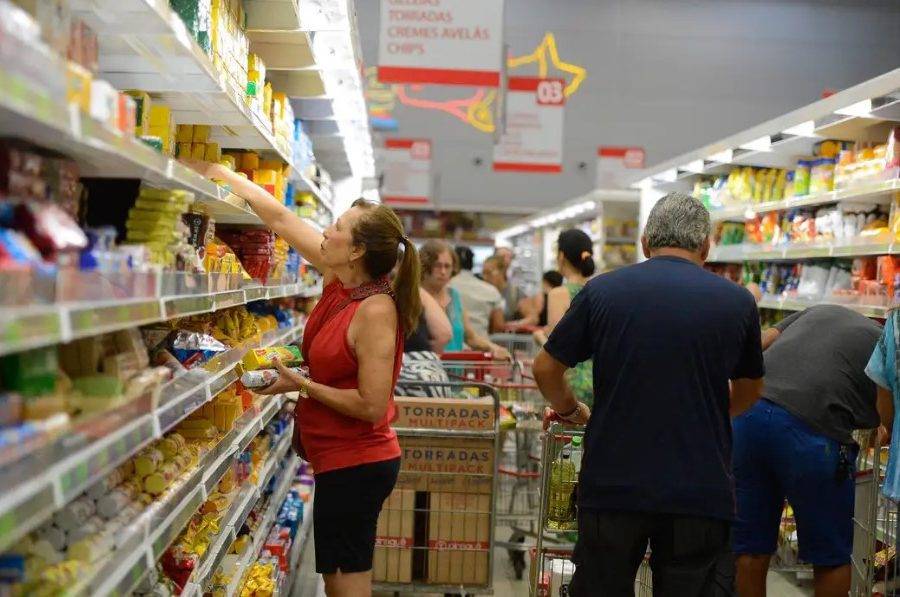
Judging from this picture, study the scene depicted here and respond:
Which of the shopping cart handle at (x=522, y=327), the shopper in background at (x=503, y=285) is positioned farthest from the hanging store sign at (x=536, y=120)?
the shopping cart handle at (x=522, y=327)

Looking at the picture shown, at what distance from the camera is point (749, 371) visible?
2984mm

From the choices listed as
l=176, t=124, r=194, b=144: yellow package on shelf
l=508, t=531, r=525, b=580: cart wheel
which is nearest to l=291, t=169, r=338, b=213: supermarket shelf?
l=176, t=124, r=194, b=144: yellow package on shelf

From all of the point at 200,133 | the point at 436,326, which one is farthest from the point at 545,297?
the point at 200,133

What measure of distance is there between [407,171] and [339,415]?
13814 mm

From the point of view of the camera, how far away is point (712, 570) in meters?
2.85

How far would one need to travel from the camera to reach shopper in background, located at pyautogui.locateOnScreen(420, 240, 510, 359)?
6051 millimetres

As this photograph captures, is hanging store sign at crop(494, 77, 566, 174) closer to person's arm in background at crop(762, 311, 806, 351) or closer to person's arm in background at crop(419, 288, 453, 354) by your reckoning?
person's arm in background at crop(419, 288, 453, 354)

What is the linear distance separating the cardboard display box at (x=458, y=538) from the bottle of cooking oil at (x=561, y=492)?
0.80 metres

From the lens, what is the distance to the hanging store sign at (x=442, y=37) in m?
8.14

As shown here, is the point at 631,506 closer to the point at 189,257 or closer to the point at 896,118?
the point at 189,257

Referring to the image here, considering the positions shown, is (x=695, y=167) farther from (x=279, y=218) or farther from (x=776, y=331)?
(x=279, y=218)

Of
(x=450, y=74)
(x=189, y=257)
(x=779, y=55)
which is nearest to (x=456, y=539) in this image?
(x=189, y=257)

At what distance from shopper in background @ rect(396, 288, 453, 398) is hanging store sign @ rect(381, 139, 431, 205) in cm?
1092

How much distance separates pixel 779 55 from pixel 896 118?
46.9 ft
